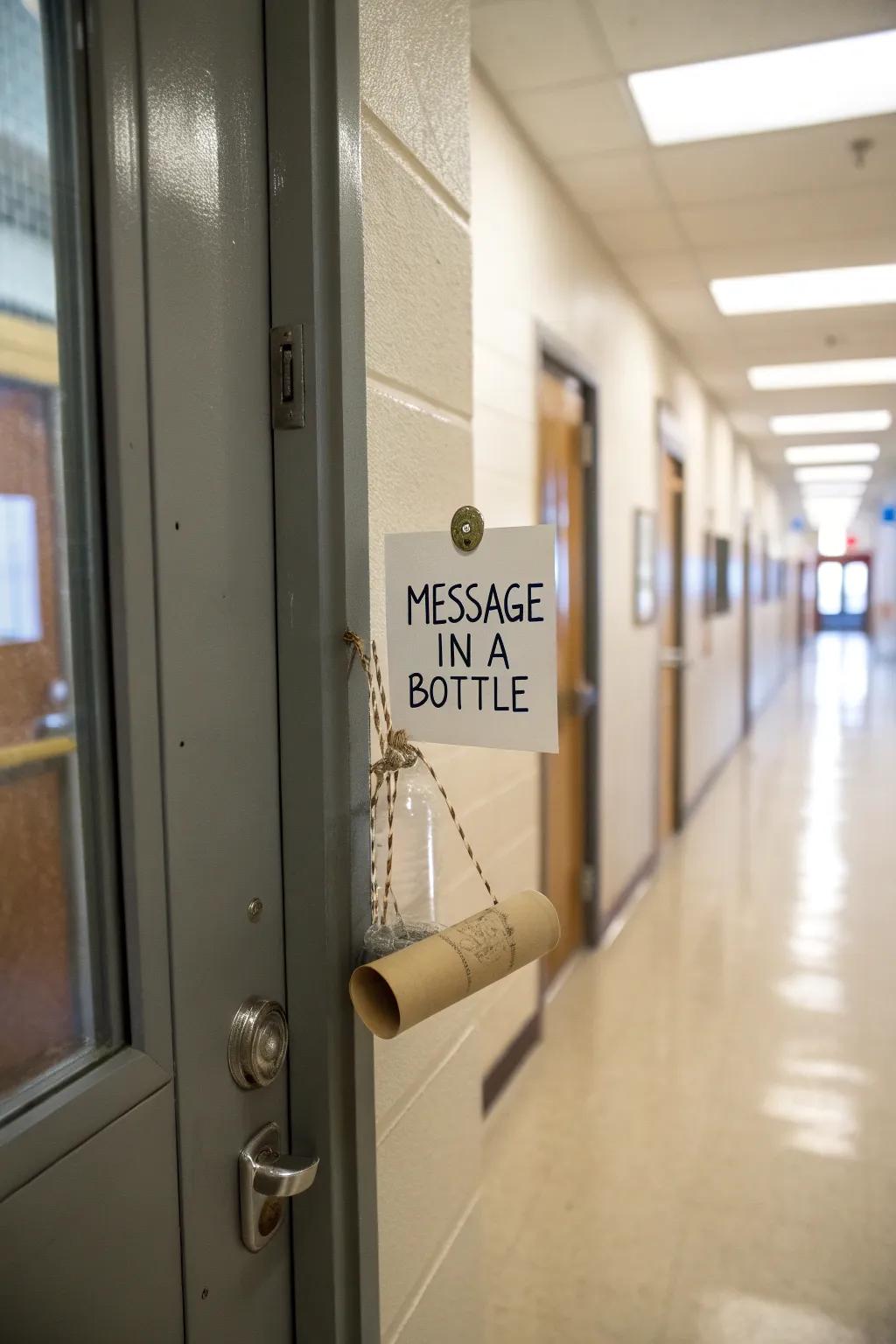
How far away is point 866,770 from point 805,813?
188 cm

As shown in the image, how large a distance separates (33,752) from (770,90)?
3.04 metres

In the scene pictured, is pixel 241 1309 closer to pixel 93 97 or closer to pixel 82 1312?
pixel 82 1312

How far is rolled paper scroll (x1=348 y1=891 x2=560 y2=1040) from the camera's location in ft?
2.88

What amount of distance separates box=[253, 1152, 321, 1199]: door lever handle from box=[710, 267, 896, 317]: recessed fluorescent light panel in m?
4.59

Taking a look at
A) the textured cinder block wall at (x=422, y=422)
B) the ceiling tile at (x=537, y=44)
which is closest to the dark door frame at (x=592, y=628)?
the ceiling tile at (x=537, y=44)

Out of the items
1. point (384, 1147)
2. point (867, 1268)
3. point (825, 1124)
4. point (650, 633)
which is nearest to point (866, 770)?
point (650, 633)

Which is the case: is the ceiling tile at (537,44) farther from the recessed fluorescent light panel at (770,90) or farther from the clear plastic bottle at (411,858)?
the clear plastic bottle at (411,858)

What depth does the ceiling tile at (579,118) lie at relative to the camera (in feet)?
9.44

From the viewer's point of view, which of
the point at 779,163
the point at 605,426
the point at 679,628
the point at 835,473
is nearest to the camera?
the point at 779,163

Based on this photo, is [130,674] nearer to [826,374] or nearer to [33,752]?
[33,752]

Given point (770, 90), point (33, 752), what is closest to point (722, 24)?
point (770, 90)

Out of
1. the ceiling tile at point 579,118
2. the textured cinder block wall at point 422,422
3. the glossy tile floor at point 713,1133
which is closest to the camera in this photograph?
the textured cinder block wall at point 422,422

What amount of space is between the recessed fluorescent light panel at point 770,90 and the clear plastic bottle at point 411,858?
247cm

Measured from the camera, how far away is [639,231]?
13.2 ft
